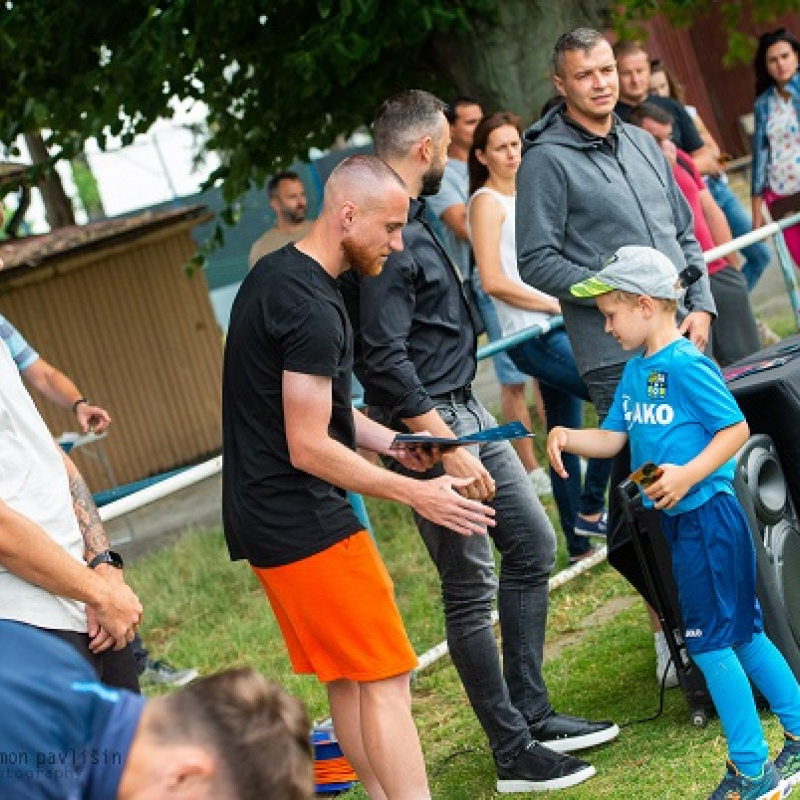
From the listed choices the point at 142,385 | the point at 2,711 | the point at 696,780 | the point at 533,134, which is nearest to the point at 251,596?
the point at 533,134

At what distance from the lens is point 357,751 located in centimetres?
512

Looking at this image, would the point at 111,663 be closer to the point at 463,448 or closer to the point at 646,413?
the point at 463,448

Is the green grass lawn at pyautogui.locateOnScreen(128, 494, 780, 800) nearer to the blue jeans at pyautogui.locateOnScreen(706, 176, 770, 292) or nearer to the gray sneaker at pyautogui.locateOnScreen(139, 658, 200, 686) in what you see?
the gray sneaker at pyautogui.locateOnScreen(139, 658, 200, 686)

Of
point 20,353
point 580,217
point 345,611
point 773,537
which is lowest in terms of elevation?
point 773,537

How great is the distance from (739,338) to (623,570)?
9.81ft

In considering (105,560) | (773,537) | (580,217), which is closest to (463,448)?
(773,537)

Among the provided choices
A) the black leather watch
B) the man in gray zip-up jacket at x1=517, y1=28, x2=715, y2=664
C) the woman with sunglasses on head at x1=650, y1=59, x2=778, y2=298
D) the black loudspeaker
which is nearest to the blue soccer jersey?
the black loudspeaker

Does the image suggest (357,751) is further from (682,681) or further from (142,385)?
(142,385)

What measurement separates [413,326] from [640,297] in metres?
0.73

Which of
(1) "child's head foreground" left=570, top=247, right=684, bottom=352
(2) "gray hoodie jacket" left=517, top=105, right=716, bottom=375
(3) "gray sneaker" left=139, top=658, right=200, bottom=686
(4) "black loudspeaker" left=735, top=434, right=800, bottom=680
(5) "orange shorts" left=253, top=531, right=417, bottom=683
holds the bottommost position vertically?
(3) "gray sneaker" left=139, top=658, right=200, bottom=686

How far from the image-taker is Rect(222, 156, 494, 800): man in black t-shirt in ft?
15.4

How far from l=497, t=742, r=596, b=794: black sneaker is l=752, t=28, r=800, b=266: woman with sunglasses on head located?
18.0ft

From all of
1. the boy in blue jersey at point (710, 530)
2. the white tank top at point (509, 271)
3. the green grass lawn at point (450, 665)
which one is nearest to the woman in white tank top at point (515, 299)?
the white tank top at point (509, 271)

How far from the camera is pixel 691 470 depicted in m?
4.95
